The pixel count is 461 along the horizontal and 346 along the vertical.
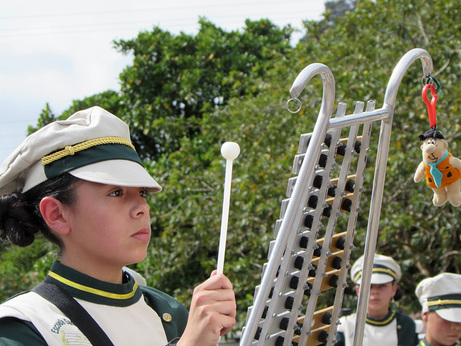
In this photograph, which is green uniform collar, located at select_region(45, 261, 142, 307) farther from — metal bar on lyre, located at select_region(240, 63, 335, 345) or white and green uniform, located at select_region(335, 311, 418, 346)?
white and green uniform, located at select_region(335, 311, 418, 346)

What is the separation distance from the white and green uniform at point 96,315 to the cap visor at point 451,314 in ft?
6.07

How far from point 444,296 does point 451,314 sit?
0.10 meters

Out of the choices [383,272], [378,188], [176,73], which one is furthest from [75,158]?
[176,73]

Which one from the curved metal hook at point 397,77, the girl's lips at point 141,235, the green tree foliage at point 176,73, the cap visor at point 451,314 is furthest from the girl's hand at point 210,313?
the green tree foliage at point 176,73

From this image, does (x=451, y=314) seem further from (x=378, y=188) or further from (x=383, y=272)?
(x=378, y=188)

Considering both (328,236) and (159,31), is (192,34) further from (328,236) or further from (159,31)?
(328,236)

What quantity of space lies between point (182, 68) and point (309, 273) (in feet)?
23.0

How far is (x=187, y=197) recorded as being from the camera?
5645 millimetres

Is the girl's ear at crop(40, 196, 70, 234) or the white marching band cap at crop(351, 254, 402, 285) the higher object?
the white marching band cap at crop(351, 254, 402, 285)

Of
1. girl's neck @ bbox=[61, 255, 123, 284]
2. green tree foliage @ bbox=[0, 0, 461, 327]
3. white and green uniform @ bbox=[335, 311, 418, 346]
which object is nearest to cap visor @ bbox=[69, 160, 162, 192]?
girl's neck @ bbox=[61, 255, 123, 284]

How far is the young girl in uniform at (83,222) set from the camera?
4.85ft

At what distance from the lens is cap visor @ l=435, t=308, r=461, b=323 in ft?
10.4

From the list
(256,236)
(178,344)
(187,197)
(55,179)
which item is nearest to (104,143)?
(55,179)

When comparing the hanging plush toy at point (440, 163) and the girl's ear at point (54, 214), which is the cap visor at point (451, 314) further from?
the girl's ear at point (54, 214)
